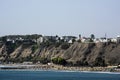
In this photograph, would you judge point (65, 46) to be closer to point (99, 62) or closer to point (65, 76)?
point (99, 62)

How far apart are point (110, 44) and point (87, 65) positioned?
15.6 meters

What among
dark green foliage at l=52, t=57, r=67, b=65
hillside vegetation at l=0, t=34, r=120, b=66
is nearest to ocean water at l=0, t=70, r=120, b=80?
hillside vegetation at l=0, t=34, r=120, b=66

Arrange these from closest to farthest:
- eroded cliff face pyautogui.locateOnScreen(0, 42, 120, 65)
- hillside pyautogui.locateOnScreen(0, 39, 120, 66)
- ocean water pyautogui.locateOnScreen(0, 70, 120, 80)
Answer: ocean water pyautogui.locateOnScreen(0, 70, 120, 80)
hillside pyautogui.locateOnScreen(0, 39, 120, 66)
eroded cliff face pyautogui.locateOnScreen(0, 42, 120, 65)

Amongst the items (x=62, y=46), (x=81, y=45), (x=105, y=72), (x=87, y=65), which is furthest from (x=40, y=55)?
(x=105, y=72)

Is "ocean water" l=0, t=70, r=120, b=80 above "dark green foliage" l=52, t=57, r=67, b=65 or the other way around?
the other way around

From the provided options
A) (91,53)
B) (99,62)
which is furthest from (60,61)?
(99,62)

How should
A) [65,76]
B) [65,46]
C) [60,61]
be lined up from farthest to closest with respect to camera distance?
1. [65,46]
2. [60,61]
3. [65,76]

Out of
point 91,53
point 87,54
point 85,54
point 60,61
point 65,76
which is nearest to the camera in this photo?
point 65,76

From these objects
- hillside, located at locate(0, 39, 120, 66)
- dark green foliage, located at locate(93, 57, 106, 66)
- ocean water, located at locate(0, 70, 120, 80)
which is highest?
hillside, located at locate(0, 39, 120, 66)

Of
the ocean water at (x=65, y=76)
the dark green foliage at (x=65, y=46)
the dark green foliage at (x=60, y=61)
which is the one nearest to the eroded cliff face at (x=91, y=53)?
the dark green foliage at (x=65, y=46)

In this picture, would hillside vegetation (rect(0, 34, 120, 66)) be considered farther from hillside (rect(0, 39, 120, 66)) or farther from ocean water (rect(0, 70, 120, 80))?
ocean water (rect(0, 70, 120, 80))

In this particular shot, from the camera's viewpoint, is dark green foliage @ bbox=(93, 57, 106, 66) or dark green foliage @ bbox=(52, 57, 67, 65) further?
dark green foliage @ bbox=(52, 57, 67, 65)

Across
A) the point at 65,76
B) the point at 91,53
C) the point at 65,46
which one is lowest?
the point at 65,76

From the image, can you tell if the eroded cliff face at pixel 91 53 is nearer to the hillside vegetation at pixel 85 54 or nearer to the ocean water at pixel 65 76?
the hillside vegetation at pixel 85 54
